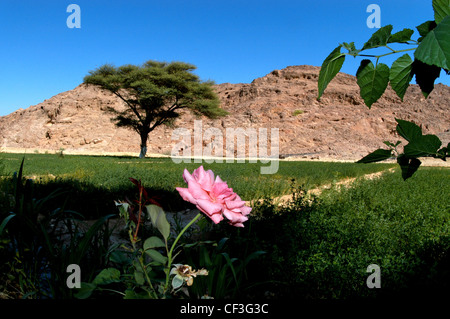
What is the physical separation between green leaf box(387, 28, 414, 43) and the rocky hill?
118 feet

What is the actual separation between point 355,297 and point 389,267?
0.53 metres

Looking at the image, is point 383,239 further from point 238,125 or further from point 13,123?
point 13,123

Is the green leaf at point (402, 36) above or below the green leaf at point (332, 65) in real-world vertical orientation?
above

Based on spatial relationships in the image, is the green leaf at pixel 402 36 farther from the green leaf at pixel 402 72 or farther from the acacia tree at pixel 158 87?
the acacia tree at pixel 158 87

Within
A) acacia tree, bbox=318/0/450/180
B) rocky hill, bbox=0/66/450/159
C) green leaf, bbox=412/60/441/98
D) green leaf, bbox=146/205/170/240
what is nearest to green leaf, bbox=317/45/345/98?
acacia tree, bbox=318/0/450/180

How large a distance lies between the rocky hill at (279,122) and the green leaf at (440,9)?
35.9 m

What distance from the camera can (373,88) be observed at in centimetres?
56

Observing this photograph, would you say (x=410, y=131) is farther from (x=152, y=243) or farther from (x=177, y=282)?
(x=152, y=243)

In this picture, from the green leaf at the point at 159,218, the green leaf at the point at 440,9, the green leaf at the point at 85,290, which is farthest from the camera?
the green leaf at the point at 85,290

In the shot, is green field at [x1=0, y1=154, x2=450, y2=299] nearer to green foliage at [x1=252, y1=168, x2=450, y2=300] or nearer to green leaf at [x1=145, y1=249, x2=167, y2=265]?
green foliage at [x1=252, y1=168, x2=450, y2=300]

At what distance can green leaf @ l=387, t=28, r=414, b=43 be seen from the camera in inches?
21.6

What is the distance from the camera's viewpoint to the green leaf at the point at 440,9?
0.52 m

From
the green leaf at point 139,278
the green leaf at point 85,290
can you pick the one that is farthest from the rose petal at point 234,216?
the green leaf at point 85,290

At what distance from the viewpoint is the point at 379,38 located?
0.55 m
